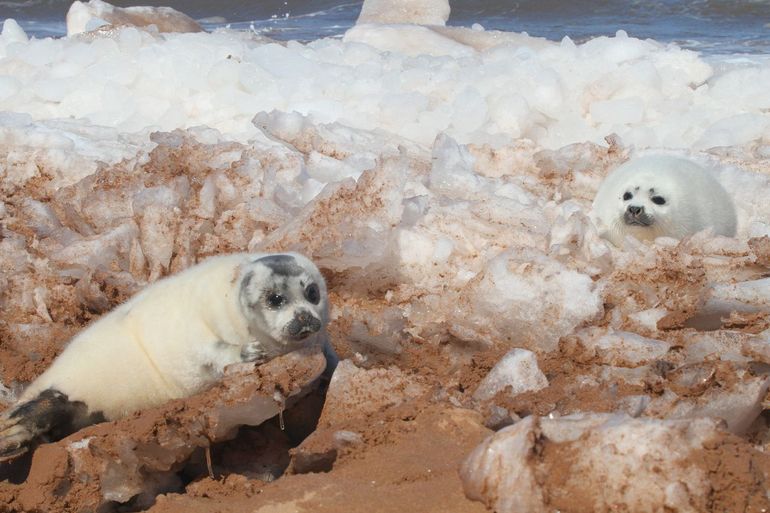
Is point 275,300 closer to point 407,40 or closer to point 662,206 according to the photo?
point 662,206

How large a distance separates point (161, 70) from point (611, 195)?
2908 millimetres

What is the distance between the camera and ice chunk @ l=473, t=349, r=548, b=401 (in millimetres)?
3396

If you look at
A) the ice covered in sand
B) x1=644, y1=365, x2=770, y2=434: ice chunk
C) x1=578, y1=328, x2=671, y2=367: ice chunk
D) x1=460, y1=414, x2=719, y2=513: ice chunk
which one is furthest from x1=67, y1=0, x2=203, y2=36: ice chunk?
x1=460, y1=414, x2=719, y2=513: ice chunk

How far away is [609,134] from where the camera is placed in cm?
580

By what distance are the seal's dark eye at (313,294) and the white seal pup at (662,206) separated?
5.61 feet

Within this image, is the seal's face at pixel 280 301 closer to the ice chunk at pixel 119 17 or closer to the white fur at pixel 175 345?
the white fur at pixel 175 345

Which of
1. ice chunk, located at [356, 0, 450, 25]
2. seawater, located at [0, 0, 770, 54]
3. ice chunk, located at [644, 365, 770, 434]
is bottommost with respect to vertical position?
seawater, located at [0, 0, 770, 54]

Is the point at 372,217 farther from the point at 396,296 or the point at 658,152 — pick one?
the point at 658,152

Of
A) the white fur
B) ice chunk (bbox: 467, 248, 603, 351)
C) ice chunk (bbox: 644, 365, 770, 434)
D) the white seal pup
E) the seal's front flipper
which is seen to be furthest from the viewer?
the white seal pup

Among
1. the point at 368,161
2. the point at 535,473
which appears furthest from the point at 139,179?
the point at 535,473

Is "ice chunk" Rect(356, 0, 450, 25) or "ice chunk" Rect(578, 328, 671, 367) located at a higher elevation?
"ice chunk" Rect(578, 328, 671, 367)

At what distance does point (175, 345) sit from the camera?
377 cm

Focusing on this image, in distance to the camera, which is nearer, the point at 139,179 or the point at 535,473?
the point at 535,473

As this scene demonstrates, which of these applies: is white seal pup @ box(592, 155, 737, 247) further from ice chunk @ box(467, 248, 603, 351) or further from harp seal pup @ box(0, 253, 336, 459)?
harp seal pup @ box(0, 253, 336, 459)
